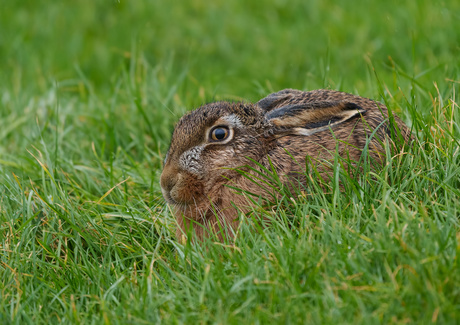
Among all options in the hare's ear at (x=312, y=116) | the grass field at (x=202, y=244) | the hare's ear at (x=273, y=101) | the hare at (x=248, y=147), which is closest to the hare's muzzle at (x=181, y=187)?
the hare at (x=248, y=147)

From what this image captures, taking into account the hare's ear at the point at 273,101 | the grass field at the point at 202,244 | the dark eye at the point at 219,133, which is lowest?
the grass field at the point at 202,244

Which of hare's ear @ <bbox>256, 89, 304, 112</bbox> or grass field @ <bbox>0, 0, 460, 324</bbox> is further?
hare's ear @ <bbox>256, 89, 304, 112</bbox>

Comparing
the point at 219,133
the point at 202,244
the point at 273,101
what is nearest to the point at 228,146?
the point at 219,133

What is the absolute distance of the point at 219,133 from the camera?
13.2ft

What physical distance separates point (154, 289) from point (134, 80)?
356cm

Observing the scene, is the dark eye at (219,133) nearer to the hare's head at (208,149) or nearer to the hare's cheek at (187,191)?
the hare's head at (208,149)

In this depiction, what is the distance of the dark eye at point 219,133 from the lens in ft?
13.1

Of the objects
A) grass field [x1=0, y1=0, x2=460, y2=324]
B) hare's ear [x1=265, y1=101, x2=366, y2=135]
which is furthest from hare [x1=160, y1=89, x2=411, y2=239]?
grass field [x1=0, y1=0, x2=460, y2=324]

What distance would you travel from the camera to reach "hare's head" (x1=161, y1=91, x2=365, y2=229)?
3898 millimetres

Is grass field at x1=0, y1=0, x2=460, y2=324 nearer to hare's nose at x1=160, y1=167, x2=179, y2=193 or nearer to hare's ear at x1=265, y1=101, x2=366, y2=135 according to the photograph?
hare's nose at x1=160, y1=167, x2=179, y2=193

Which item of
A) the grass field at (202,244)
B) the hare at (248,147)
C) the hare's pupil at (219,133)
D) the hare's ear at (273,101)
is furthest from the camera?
the hare's ear at (273,101)

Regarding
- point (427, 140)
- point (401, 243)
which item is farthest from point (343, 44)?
point (401, 243)

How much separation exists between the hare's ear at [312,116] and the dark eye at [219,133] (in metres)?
0.29

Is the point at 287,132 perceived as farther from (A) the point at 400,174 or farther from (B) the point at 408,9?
(B) the point at 408,9
